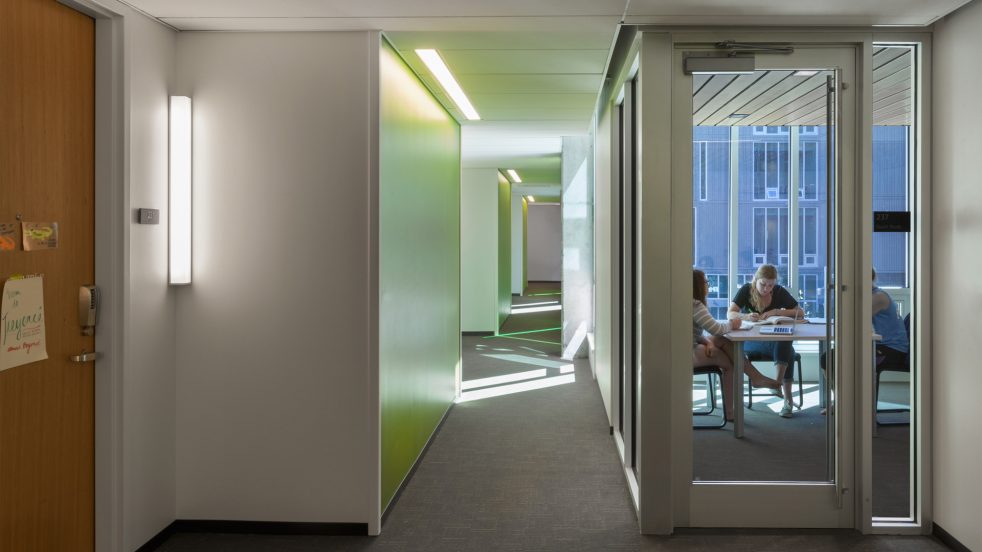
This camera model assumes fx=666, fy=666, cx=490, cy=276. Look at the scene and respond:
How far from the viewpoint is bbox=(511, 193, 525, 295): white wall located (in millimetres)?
17406

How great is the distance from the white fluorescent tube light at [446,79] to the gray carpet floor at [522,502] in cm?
252

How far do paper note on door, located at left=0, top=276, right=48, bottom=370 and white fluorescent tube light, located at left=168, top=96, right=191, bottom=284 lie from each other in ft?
2.32

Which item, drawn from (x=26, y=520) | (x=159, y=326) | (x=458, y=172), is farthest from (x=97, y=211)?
(x=458, y=172)

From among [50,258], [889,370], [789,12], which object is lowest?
[889,370]

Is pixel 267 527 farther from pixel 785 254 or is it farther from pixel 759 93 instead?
pixel 759 93

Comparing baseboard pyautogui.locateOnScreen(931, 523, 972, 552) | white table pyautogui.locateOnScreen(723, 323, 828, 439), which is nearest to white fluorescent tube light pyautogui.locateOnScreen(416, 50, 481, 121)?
white table pyautogui.locateOnScreen(723, 323, 828, 439)

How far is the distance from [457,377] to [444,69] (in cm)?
295

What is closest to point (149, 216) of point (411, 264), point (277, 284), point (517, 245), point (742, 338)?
point (277, 284)

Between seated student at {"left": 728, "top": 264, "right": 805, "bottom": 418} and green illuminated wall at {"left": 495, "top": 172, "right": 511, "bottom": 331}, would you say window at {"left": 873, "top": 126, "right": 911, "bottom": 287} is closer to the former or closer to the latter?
seated student at {"left": 728, "top": 264, "right": 805, "bottom": 418}

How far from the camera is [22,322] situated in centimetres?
238

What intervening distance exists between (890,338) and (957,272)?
4.66 ft

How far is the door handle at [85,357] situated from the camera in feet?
8.79

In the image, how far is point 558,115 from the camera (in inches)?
239

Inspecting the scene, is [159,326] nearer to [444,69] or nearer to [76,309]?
[76,309]
